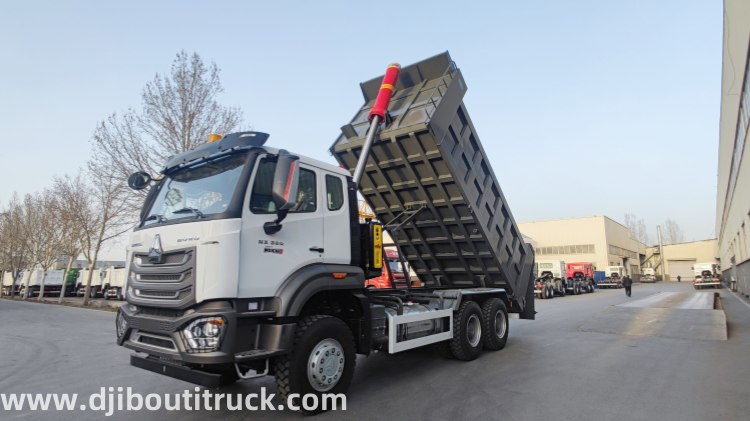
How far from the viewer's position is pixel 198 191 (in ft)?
15.5

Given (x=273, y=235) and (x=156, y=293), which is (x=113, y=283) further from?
(x=273, y=235)

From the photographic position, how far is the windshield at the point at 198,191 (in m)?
4.39

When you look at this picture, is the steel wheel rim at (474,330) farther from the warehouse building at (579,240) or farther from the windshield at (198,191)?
the warehouse building at (579,240)

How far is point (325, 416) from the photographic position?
4.48m

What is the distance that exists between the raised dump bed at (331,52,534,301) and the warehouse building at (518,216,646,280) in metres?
54.0

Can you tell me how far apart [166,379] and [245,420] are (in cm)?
258

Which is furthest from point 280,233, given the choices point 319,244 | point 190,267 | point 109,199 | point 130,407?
point 109,199

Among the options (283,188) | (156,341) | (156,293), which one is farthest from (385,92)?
(156,341)

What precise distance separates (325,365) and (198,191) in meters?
2.41

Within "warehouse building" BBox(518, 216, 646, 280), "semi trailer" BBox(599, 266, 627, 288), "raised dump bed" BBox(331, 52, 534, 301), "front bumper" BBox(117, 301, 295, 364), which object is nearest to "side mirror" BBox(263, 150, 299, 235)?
"front bumper" BBox(117, 301, 295, 364)

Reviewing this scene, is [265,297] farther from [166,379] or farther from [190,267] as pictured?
[166,379]

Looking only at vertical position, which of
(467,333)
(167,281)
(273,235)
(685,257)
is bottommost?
(467,333)

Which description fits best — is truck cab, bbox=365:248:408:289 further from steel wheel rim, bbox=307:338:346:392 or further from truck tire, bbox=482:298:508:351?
steel wheel rim, bbox=307:338:346:392

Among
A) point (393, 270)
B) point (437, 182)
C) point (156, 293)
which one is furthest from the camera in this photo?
point (393, 270)
